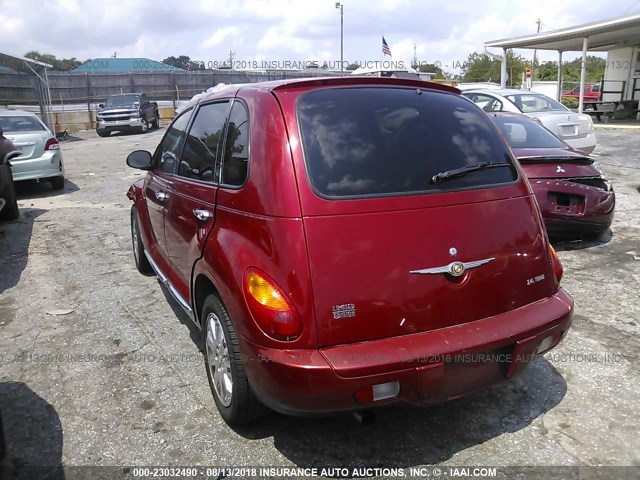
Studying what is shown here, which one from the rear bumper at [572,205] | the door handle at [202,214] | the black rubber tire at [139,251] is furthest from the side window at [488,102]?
the door handle at [202,214]

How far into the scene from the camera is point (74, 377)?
3508mm

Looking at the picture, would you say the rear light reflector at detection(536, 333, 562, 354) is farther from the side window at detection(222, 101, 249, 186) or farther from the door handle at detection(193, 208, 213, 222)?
the door handle at detection(193, 208, 213, 222)

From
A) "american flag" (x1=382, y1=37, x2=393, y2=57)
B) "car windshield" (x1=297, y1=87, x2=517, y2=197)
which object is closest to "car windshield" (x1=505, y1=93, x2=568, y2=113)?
"car windshield" (x1=297, y1=87, x2=517, y2=197)

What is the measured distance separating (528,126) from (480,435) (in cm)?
496

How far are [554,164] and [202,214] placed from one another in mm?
4243

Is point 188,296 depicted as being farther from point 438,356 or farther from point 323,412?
point 438,356

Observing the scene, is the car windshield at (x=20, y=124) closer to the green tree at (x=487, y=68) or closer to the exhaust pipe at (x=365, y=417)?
the exhaust pipe at (x=365, y=417)

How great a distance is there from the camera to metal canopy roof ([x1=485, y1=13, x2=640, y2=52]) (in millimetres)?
17737

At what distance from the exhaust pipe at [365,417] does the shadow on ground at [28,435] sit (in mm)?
1441

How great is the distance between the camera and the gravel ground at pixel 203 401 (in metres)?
2.72

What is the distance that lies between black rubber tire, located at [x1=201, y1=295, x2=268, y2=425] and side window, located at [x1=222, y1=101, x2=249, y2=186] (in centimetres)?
64

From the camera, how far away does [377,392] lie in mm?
2350

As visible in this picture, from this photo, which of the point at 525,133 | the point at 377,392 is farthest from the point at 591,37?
the point at 377,392

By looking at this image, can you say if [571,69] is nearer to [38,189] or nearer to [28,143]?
[38,189]
